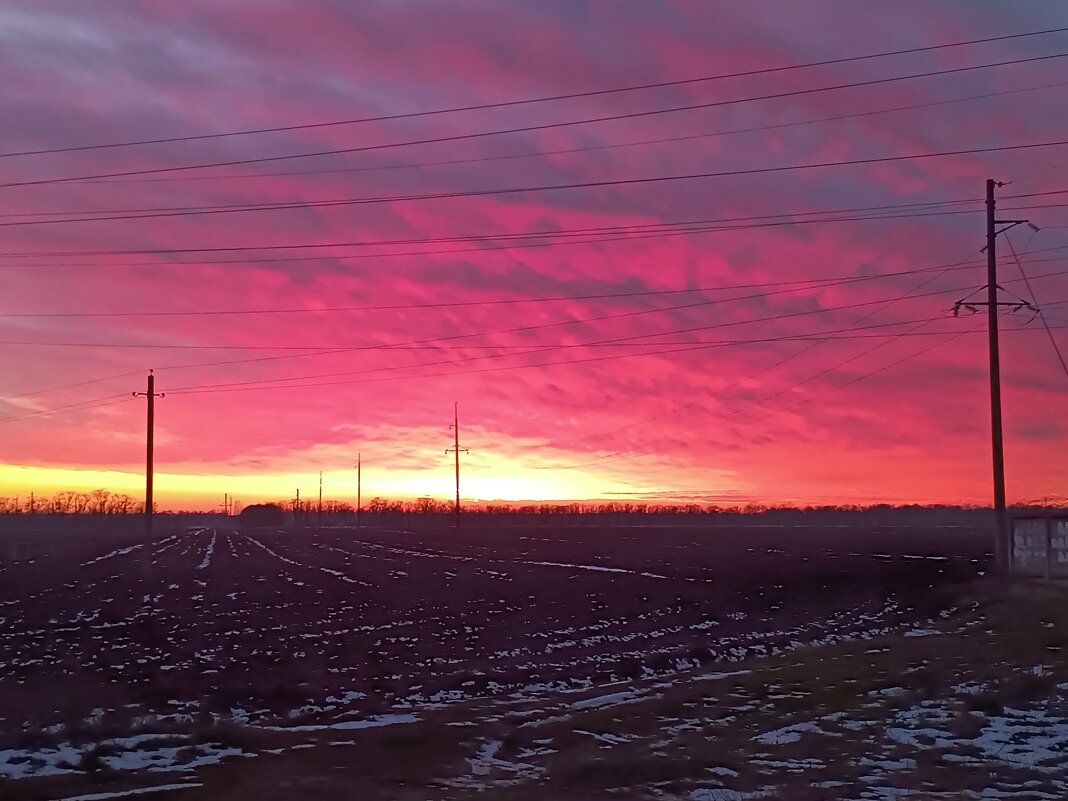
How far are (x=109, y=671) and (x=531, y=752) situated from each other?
10.9m

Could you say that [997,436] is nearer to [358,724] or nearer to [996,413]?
[996,413]

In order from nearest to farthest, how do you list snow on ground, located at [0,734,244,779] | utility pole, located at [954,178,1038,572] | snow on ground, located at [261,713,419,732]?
snow on ground, located at [0,734,244,779]
snow on ground, located at [261,713,419,732]
utility pole, located at [954,178,1038,572]

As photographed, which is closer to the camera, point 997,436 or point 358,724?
point 358,724

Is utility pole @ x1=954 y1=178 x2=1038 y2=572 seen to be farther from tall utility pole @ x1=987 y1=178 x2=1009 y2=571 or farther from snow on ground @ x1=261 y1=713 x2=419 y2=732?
snow on ground @ x1=261 y1=713 x2=419 y2=732

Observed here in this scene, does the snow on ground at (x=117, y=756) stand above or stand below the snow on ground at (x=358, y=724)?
above

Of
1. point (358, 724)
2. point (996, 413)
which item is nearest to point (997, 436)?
point (996, 413)

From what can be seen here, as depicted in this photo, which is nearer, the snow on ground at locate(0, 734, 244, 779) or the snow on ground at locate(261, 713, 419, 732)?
the snow on ground at locate(0, 734, 244, 779)

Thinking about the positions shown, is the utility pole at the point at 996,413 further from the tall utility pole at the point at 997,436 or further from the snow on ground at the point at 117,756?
the snow on ground at the point at 117,756

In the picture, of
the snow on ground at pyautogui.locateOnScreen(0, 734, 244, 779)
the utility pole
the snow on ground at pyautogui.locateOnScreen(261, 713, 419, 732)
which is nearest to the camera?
the snow on ground at pyautogui.locateOnScreen(0, 734, 244, 779)

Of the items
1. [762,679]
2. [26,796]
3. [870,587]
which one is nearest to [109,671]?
[26,796]

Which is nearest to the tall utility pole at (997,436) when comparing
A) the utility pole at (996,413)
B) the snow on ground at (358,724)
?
the utility pole at (996,413)

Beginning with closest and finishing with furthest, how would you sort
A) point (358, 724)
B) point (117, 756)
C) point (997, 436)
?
1. point (117, 756)
2. point (358, 724)
3. point (997, 436)

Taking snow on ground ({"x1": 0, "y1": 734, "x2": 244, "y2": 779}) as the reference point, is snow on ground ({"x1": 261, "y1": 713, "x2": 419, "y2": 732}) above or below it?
below

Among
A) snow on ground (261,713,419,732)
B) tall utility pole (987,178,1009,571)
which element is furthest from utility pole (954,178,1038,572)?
snow on ground (261,713,419,732)
